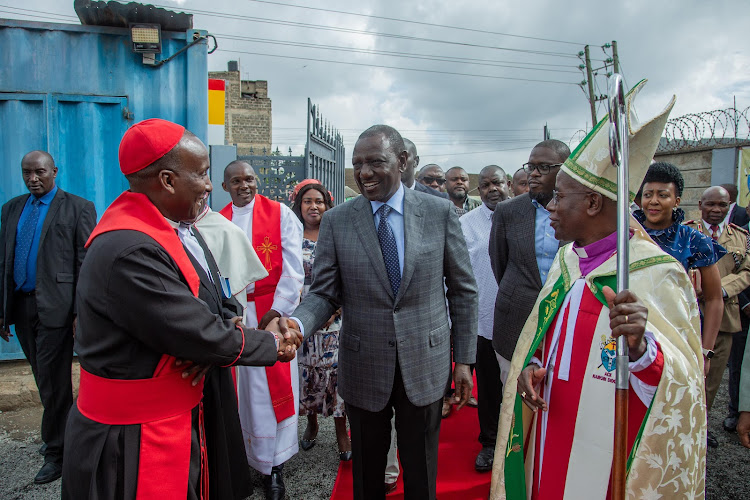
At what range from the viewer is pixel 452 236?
261 centimetres

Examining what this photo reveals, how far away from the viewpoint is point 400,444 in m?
2.54

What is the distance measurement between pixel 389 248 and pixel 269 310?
1363mm

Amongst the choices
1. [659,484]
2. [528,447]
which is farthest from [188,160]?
[659,484]

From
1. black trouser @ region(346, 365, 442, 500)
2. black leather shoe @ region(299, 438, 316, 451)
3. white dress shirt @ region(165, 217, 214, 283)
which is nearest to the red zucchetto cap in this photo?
white dress shirt @ region(165, 217, 214, 283)

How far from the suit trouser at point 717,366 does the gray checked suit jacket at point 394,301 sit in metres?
2.89

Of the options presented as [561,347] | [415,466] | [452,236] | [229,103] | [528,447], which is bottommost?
[415,466]

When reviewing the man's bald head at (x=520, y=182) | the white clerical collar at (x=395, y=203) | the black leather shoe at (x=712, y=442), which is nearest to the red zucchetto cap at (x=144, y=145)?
the white clerical collar at (x=395, y=203)

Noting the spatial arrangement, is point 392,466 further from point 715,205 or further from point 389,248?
point 715,205

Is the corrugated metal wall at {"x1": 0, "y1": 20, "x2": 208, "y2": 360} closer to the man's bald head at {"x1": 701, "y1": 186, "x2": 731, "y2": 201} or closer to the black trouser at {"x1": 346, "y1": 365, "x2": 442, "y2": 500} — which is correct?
the black trouser at {"x1": 346, "y1": 365, "x2": 442, "y2": 500}

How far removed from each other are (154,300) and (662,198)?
2.93 metres

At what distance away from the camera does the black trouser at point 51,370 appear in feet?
12.3

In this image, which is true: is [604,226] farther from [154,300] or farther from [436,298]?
[154,300]

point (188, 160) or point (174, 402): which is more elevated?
point (188, 160)

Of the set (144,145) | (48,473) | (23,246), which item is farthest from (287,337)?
(23,246)
